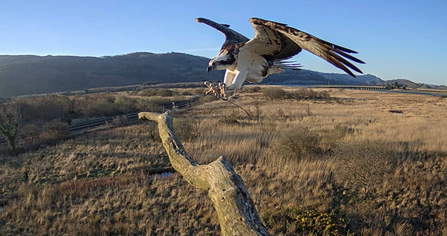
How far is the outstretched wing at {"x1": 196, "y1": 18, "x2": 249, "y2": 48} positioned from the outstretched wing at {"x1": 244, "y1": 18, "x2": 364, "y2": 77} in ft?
2.69

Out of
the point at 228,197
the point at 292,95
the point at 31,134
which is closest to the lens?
the point at 228,197

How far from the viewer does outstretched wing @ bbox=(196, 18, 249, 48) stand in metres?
3.97

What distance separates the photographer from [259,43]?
295 cm

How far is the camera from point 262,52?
128 inches

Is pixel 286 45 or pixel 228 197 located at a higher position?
pixel 286 45

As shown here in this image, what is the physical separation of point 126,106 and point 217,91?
29.0 meters

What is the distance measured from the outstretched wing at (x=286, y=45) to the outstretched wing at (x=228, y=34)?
82 centimetres

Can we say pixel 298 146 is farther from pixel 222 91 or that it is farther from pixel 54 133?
pixel 54 133

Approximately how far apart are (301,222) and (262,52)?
159 inches

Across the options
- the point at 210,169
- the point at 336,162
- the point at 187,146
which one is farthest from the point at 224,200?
the point at 187,146

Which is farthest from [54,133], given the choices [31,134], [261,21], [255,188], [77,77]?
[77,77]

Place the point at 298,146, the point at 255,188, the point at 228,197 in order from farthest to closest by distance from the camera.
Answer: the point at 298,146 → the point at 255,188 → the point at 228,197

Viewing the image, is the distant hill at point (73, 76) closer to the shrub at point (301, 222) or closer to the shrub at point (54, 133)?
the shrub at point (54, 133)

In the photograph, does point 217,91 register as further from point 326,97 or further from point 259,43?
point 326,97
